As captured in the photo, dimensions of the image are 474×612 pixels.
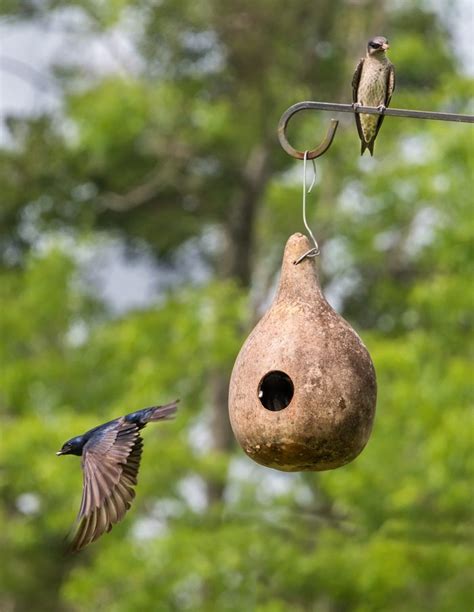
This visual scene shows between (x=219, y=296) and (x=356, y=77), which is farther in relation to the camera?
(x=219, y=296)

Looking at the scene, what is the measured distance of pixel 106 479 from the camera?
19.9ft

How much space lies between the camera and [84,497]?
5992 mm

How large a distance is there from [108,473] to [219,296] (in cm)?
1085

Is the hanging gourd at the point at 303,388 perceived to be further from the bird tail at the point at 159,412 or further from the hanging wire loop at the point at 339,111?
the hanging wire loop at the point at 339,111

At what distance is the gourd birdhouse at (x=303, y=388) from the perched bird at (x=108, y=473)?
46cm

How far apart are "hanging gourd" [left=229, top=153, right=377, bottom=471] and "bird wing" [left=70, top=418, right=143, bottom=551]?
0.46 meters

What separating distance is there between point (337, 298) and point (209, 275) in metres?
1.98

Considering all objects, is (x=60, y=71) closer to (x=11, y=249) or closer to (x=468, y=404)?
(x=11, y=249)

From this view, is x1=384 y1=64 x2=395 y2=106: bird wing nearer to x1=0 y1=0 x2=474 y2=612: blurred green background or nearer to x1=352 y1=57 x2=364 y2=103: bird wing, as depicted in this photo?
x1=352 y1=57 x2=364 y2=103: bird wing

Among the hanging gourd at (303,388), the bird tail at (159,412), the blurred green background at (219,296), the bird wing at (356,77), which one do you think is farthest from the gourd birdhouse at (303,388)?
the blurred green background at (219,296)

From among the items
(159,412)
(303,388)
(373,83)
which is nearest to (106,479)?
(159,412)

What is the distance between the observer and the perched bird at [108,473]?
5875 millimetres

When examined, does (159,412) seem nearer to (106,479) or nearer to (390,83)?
(106,479)

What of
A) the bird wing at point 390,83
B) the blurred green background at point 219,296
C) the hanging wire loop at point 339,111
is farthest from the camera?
the blurred green background at point 219,296
